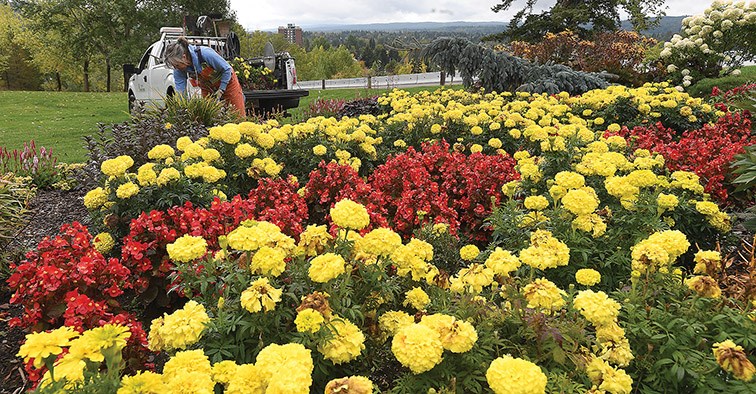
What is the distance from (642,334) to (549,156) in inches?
83.8

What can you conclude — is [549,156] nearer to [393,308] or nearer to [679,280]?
[679,280]

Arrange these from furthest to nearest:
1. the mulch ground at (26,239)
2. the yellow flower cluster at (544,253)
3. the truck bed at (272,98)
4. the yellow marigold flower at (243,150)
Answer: the truck bed at (272,98), the yellow marigold flower at (243,150), the mulch ground at (26,239), the yellow flower cluster at (544,253)

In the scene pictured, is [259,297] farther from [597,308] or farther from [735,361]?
[735,361]

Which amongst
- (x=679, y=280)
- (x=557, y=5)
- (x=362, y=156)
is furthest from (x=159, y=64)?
(x=557, y=5)

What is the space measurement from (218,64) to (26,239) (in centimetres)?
397

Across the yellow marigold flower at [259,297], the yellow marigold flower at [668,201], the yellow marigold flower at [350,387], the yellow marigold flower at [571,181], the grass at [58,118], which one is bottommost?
the yellow marigold flower at [350,387]

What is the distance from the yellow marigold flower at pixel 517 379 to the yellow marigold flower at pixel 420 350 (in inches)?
7.2

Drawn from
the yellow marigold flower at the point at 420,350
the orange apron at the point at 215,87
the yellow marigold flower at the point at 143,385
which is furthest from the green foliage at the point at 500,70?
the yellow marigold flower at the point at 143,385

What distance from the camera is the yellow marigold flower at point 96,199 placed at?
3.59m

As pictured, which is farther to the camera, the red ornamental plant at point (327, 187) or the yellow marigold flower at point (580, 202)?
the red ornamental plant at point (327, 187)

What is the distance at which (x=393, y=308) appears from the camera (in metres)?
2.26

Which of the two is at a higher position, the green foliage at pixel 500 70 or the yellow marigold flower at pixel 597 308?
the green foliage at pixel 500 70

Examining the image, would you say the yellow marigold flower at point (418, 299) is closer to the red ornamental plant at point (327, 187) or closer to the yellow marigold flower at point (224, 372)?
the yellow marigold flower at point (224, 372)

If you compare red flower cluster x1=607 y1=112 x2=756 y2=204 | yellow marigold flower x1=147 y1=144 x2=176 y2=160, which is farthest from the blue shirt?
red flower cluster x1=607 y1=112 x2=756 y2=204
